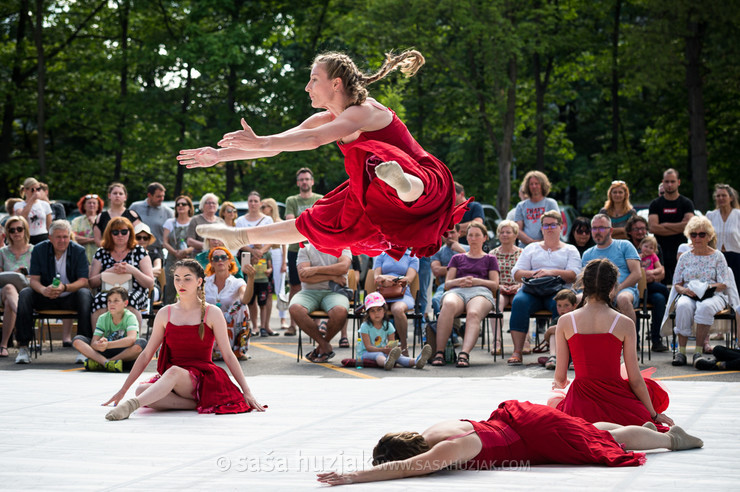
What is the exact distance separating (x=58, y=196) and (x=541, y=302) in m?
18.6

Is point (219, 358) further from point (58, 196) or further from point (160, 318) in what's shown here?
point (58, 196)

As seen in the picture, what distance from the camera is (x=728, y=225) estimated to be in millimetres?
9500

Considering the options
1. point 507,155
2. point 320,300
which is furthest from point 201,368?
point 507,155

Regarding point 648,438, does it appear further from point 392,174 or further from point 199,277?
point 199,277

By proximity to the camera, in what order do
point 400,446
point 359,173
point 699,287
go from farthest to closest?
point 699,287, point 359,173, point 400,446

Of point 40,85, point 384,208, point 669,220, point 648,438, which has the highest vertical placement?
point 40,85

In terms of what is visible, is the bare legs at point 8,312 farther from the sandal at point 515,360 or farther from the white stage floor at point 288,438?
the sandal at point 515,360

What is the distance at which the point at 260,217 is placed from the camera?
1080cm

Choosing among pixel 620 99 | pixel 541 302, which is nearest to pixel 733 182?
pixel 620 99

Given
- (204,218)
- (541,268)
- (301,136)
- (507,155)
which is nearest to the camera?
(301,136)

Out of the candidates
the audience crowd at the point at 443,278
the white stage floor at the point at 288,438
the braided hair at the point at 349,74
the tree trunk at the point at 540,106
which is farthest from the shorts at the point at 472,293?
the tree trunk at the point at 540,106

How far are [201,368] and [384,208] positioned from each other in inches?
87.5

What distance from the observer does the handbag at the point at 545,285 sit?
28.0 ft

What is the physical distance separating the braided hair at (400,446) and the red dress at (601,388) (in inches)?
50.2
